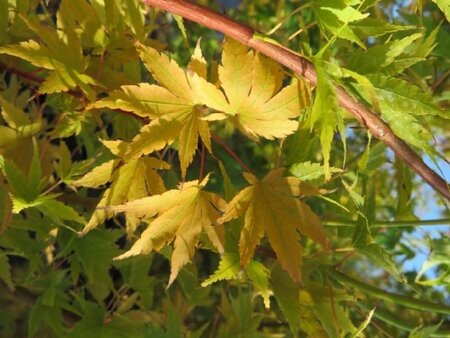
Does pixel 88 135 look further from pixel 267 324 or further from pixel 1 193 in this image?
pixel 267 324

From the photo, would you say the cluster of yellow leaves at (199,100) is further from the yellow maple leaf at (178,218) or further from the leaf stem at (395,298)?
the leaf stem at (395,298)

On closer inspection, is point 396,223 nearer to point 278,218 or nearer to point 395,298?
point 395,298

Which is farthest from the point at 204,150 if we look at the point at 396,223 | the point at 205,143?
the point at 396,223

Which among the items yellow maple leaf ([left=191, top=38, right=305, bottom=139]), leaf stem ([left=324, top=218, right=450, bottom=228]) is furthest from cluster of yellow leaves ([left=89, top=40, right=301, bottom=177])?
leaf stem ([left=324, top=218, right=450, bottom=228])

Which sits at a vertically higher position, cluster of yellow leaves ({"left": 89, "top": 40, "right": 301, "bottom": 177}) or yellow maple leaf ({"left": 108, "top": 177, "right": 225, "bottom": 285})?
cluster of yellow leaves ({"left": 89, "top": 40, "right": 301, "bottom": 177})

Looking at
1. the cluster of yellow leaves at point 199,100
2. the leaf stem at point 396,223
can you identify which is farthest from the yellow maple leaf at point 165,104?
the leaf stem at point 396,223

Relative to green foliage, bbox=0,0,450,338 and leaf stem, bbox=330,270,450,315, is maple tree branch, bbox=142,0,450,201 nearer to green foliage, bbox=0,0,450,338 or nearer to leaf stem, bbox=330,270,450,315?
green foliage, bbox=0,0,450,338

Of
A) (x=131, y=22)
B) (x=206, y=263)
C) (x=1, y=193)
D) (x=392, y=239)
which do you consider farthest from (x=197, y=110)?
(x=206, y=263)
